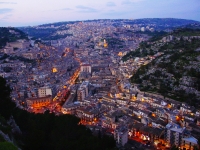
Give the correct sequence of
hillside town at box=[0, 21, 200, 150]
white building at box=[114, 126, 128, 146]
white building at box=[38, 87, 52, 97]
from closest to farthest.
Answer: white building at box=[114, 126, 128, 146], hillside town at box=[0, 21, 200, 150], white building at box=[38, 87, 52, 97]

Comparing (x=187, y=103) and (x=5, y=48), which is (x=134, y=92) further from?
(x=5, y=48)

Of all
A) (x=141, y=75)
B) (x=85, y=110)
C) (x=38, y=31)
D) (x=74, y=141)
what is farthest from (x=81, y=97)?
(x=38, y=31)

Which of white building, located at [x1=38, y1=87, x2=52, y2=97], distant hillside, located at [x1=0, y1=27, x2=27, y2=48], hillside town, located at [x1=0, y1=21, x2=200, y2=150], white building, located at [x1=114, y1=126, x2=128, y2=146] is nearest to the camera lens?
white building, located at [x1=114, y1=126, x2=128, y2=146]

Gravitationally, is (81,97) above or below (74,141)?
below

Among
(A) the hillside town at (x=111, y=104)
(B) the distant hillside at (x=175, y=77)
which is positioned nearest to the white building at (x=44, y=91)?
(A) the hillside town at (x=111, y=104)

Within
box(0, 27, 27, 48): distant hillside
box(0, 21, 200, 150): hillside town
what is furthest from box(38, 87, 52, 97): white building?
box(0, 27, 27, 48): distant hillside

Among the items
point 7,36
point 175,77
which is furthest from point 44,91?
point 7,36

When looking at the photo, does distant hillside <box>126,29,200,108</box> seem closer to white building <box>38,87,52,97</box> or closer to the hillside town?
the hillside town

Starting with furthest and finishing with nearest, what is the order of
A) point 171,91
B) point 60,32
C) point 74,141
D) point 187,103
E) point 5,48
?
point 60,32 < point 5,48 < point 171,91 < point 187,103 < point 74,141

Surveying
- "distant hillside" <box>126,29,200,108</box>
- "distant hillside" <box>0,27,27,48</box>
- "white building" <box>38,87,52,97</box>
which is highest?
"distant hillside" <box>0,27,27,48</box>

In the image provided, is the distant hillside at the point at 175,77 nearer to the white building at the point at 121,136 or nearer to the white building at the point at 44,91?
the white building at the point at 121,136

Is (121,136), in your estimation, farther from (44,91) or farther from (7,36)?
(7,36)
